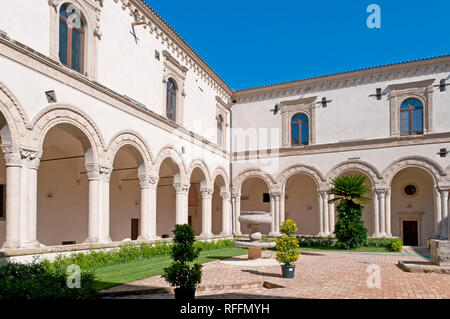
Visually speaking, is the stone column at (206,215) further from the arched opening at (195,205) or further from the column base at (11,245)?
the column base at (11,245)

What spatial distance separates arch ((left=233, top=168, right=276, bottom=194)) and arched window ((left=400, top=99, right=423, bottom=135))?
8.26 metres

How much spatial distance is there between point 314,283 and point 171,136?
36.7 feet

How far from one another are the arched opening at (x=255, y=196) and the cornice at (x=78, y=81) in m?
9.01

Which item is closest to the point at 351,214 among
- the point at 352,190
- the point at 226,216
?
the point at 352,190

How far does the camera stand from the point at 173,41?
1931 cm

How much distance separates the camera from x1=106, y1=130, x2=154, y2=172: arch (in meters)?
14.1

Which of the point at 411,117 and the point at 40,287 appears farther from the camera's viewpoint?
the point at 411,117

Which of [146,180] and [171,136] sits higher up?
[171,136]

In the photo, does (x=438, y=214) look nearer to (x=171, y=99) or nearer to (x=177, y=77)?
(x=171, y=99)

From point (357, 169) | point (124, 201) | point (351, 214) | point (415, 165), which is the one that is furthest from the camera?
point (357, 169)

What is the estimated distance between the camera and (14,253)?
9.72 metres
